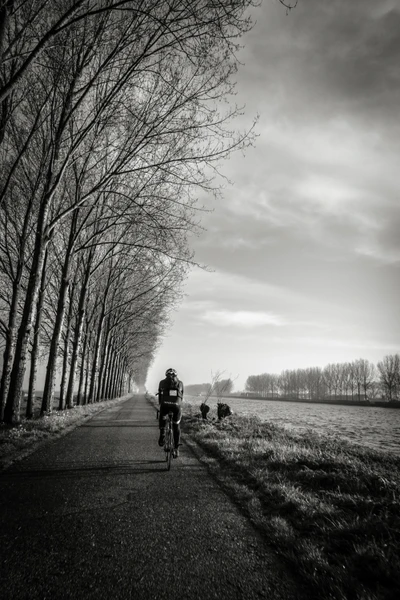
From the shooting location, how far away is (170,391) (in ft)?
23.7

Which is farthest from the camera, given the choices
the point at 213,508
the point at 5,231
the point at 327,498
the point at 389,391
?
the point at 389,391

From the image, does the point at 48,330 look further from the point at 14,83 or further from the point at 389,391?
the point at 389,391

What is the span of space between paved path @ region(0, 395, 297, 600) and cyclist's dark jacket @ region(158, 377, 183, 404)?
1568 mm

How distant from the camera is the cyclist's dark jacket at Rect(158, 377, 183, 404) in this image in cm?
719

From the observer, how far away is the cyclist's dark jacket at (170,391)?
719 centimetres

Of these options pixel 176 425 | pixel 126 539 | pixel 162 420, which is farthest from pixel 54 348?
pixel 126 539

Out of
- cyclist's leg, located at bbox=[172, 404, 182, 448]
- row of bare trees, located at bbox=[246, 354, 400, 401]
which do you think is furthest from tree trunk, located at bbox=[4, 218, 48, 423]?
row of bare trees, located at bbox=[246, 354, 400, 401]

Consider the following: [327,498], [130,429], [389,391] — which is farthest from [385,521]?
[389,391]

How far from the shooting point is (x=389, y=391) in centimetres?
8200

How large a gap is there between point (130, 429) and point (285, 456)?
233 inches

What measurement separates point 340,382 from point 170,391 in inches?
5075

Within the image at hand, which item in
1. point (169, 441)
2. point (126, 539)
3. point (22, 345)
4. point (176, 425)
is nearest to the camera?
point (126, 539)

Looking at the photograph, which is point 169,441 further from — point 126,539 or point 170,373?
point 126,539

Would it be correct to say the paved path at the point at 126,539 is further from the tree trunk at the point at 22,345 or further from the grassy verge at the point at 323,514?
the tree trunk at the point at 22,345
